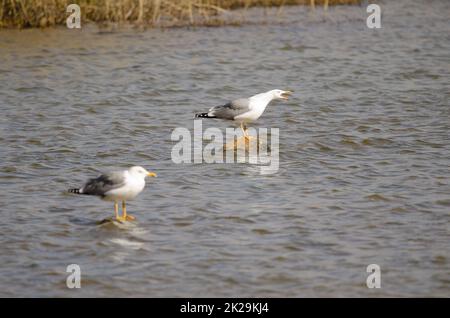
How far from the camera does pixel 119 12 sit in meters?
20.8

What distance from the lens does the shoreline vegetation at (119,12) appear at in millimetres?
20062

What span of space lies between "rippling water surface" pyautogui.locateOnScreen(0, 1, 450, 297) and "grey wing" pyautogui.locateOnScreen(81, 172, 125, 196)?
0.36 m

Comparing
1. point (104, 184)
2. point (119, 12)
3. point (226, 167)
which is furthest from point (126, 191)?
point (119, 12)

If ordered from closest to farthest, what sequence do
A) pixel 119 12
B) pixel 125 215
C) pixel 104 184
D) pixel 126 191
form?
pixel 126 191 → pixel 104 184 → pixel 125 215 → pixel 119 12

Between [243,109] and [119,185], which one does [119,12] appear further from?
[119,185]

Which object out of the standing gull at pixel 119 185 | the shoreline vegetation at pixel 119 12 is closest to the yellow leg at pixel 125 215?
the standing gull at pixel 119 185

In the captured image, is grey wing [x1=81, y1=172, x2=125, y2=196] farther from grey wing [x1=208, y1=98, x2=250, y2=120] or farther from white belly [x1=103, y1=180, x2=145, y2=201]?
grey wing [x1=208, y1=98, x2=250, y2=120]

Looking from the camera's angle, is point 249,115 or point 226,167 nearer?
point 226,167

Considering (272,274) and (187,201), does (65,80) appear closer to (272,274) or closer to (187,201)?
(187,201)

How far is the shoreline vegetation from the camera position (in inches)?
790

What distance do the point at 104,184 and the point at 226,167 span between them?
2817mm

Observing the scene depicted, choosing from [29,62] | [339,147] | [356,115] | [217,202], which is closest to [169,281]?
[217,202]

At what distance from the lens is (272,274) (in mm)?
7031

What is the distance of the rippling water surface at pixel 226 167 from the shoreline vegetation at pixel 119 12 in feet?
1.22
